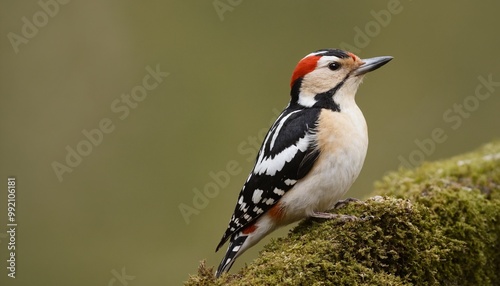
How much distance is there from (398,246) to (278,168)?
0.83 meters

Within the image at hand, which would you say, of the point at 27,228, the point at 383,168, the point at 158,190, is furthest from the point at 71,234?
the point at 383,168

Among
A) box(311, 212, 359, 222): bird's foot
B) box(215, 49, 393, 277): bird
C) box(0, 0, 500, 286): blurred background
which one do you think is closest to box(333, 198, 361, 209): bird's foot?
box(215, 49, 393, 277): bird

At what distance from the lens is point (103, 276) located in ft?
23.5

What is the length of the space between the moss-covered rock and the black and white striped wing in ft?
0.84

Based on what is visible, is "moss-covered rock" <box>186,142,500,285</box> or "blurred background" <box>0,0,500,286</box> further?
"blurred background" <box>0,0,500,286</box>

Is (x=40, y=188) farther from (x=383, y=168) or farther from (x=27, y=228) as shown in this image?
(x=383, y=168)

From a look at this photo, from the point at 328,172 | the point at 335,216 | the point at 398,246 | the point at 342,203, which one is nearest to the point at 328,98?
the point at 328,172

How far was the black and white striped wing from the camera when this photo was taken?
11.5ft

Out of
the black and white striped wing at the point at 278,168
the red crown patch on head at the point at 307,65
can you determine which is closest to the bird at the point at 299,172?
the black and white striped wing at the point at 278,168

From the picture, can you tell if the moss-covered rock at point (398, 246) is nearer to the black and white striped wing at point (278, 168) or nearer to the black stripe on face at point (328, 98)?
the black and white striped wing at point (278, 168)

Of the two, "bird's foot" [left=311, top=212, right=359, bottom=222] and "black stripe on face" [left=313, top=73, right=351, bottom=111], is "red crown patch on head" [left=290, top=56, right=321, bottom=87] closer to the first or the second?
"black stripe on face" [left=313, top=73, right=351, bottom=111]

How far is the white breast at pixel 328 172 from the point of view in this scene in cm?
347

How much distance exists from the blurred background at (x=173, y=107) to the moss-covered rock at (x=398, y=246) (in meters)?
3.70

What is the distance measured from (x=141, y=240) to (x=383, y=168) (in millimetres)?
3086
